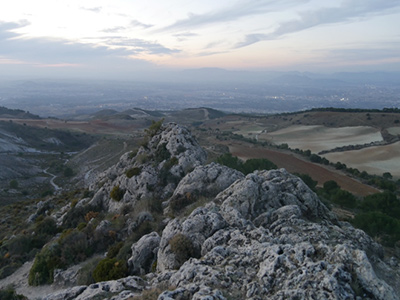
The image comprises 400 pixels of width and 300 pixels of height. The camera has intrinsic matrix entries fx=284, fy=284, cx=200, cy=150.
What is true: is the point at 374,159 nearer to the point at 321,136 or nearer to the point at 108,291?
the point at 321,136

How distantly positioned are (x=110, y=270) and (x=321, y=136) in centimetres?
7869

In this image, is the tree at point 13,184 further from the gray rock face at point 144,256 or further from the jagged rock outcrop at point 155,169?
the gray rock face at point 144,256

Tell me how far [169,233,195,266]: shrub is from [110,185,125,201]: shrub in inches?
436

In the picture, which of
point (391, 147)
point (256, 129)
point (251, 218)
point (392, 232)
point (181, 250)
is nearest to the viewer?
point (181, 250)

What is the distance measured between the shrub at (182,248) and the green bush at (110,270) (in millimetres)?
2836

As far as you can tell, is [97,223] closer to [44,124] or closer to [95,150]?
[95,150]

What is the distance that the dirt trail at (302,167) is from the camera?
113 ft

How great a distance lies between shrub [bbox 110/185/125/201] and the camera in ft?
66.5

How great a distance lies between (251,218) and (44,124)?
98563mm

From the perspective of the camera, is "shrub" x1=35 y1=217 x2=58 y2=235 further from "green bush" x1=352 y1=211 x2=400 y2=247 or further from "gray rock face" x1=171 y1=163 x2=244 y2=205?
"green bush" x1=352 y1=211 x2=400 y2=247

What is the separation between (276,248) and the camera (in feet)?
25.8

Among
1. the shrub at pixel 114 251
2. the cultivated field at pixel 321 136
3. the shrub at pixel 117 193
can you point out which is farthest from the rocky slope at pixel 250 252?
the cultivated field at pixel 321 136

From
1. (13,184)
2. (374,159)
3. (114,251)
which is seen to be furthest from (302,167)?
(13,184)

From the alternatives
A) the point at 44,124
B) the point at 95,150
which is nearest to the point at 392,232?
the point at 95,150
